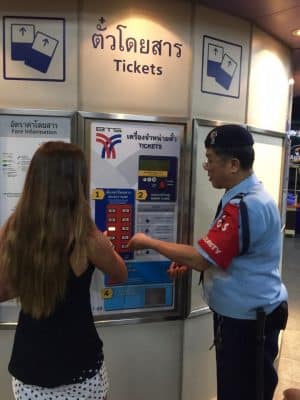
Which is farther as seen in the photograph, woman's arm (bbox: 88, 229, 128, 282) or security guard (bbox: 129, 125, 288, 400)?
security guard (bbox: 129, 125, 288, 400)

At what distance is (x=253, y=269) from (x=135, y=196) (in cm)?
82

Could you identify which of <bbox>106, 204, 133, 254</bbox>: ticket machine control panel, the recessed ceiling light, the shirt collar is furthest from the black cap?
the recessed ceiling light

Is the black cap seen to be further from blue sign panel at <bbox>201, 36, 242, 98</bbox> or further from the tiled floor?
the tiled floor

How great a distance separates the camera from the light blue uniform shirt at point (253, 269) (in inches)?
62.6

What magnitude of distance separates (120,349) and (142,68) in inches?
62.7

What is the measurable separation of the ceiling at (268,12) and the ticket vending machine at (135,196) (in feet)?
2.23

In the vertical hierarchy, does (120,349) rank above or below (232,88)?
below

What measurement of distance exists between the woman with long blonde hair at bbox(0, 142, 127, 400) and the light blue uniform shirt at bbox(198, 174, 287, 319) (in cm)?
53

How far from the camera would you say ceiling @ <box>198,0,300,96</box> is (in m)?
2.09

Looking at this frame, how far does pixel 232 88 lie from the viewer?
235 cm

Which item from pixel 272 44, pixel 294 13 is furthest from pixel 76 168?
pixel 272 44

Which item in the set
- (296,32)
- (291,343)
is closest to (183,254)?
(296,32)

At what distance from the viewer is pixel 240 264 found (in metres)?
1.63

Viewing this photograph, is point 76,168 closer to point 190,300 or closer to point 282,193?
point 190,300
